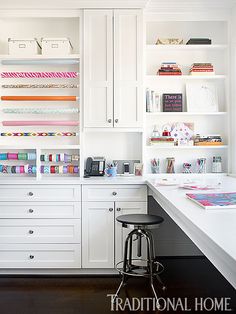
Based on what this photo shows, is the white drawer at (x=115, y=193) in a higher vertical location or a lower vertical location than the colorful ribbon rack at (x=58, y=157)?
lower

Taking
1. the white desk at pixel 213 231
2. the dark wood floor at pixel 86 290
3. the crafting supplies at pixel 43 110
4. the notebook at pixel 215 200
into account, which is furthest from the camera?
the crafting supplies at pixel 43 110

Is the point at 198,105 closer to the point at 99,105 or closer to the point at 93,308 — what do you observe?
the point at 99,105

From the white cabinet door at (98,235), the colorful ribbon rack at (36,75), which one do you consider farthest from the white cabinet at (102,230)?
the colorful ribbon rack at (36,75)

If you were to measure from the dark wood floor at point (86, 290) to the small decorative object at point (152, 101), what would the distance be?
61.6 inches

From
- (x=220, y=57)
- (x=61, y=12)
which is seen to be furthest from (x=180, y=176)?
(x=61, y=12)

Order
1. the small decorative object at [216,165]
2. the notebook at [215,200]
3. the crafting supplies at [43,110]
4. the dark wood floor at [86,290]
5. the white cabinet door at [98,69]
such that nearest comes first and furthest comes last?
the notebook at [215,200] → the dark wood floor at [86,290] → the white cabinet door at [98,69] → the crafting supplies at [43,110] → the small decorative object at [216,165]

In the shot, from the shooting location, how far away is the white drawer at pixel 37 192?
3166 mm

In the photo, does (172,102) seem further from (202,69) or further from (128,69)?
(128,69)

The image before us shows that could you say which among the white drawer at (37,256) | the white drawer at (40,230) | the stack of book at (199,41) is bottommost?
the white drawer at (37,256)

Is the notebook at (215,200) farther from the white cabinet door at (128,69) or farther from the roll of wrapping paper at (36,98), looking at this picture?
the roll of wrapping paper at (36,98)

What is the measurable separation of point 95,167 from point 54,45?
1240mm

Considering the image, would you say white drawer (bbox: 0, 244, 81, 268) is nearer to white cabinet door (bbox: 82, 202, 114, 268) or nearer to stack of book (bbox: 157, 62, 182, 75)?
white cabinet door (bbox: 82, 202, 114, 268)

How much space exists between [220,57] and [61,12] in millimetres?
1679

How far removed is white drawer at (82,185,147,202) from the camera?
317 cm
